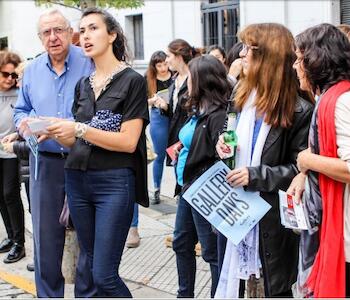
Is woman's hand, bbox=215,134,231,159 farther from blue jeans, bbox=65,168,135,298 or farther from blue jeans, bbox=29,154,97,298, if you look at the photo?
blue jeans, bbox=29,154,97,298

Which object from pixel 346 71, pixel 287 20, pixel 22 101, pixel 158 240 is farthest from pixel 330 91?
pixel 287 20

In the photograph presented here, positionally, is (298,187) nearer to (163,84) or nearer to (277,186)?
(277,186)

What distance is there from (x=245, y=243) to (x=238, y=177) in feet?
1.25

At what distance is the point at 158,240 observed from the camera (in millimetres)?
5816

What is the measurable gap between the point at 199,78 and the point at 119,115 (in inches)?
A: 30.0

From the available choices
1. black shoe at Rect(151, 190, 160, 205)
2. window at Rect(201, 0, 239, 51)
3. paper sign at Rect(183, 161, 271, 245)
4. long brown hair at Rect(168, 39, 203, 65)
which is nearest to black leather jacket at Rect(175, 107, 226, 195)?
paper sign at Rect(183, 161, 271, 245)

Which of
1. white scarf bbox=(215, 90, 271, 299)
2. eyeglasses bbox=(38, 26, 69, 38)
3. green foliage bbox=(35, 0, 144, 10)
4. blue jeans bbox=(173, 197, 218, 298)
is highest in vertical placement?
green foliage bbox=(35, 0, 144, 10)

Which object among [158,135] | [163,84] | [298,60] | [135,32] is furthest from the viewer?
[135,32]

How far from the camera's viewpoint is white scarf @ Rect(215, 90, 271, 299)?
3.13 m

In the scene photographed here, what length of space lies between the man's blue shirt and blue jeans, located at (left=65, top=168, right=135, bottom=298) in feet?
1.76

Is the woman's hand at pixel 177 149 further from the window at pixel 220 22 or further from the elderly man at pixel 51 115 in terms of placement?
the window at pixel 220 22

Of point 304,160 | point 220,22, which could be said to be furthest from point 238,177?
point 220,22

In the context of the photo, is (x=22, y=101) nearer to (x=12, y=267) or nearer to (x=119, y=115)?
(x=119, y=115)

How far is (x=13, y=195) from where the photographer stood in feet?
18.1
